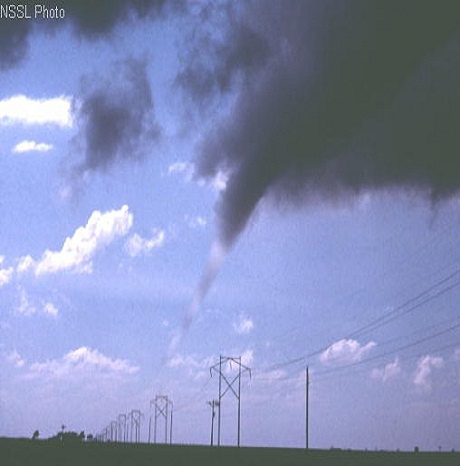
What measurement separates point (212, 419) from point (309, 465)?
3355 inches

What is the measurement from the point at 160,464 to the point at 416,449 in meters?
55.9

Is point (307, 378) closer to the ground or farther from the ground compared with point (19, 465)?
farther from the ground

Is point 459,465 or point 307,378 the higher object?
point 307,378

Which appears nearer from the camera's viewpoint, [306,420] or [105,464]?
[105,464]

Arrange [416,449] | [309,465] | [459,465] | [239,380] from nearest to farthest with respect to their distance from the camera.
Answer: [459,465] → [309,465] → [416,449] → [239,380]

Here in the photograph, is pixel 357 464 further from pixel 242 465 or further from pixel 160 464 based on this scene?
pixel 160 464

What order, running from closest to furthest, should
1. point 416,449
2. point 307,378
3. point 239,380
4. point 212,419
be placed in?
point 307,378 → point 416,449 → point 239,380 → point 212,419

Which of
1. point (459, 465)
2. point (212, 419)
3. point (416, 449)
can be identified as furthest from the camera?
point (212, 419)

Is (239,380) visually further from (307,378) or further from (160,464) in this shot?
(160,464)

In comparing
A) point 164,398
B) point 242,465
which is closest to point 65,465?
point 242,465

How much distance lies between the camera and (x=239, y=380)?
332 feet

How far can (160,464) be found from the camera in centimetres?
4300

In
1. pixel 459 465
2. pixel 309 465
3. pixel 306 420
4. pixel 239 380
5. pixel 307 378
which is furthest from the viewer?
pixel 239 380

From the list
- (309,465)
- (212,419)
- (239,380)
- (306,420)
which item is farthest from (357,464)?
(212,419)
